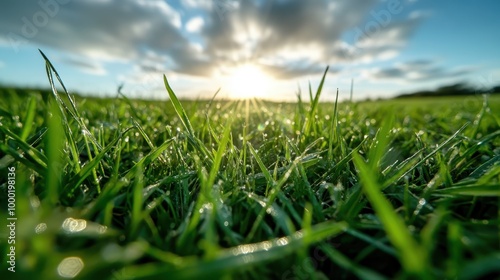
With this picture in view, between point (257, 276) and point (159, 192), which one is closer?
point (257, 276)

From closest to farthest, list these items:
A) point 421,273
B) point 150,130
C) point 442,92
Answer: point 421,273, point 150,130, point 442,92

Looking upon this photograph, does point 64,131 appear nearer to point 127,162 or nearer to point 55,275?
point 127,162

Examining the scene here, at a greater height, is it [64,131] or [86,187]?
[64,131]

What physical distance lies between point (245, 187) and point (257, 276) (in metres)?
0.32

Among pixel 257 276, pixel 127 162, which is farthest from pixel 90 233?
pixel 127 162

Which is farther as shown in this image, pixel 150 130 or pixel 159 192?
pixel 150 130

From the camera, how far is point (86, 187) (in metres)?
0.88

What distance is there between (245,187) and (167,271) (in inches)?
18.4

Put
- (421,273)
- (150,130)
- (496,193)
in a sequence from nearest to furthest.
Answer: (421,273) → (496,193) → (150,130)

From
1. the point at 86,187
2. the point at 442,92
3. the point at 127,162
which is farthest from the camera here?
the point at 442,92

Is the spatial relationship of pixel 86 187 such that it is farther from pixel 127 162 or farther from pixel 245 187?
pixel 245 187

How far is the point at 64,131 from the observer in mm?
987

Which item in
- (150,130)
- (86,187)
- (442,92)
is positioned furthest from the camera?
(442,92)

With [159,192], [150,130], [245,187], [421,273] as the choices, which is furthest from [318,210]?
[150,130]
